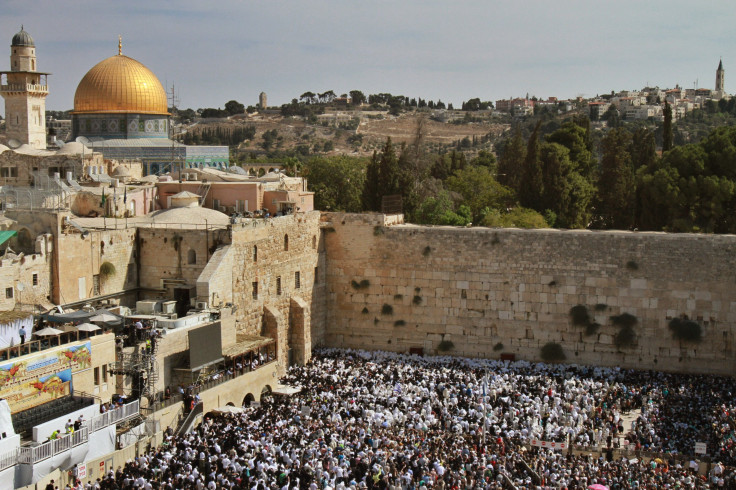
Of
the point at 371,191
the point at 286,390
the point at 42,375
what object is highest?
the point at 371,191

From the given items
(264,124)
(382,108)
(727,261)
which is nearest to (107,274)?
(727,261)

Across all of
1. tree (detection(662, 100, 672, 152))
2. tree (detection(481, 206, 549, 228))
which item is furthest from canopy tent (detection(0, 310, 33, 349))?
tree (detection(662, 100, 672, 152))

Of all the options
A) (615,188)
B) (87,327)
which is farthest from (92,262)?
(615,188)

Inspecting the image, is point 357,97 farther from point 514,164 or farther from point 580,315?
point 580,315

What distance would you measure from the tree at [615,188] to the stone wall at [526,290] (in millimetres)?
11632

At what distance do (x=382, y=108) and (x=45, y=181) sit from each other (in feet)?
358

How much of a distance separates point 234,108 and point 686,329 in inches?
4602

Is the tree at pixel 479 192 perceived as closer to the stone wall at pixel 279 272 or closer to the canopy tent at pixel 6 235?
the stone wall at pixel 279 272

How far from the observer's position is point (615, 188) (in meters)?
38.1

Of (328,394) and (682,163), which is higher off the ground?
(682,163)

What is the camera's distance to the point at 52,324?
65.4ft

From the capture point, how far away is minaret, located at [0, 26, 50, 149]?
3566 cm

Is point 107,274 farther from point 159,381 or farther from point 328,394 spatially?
point 328,394

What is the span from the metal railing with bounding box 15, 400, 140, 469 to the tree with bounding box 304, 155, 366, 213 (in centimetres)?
2367
